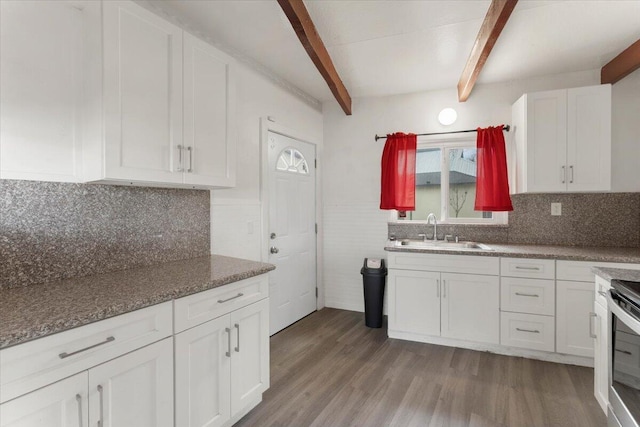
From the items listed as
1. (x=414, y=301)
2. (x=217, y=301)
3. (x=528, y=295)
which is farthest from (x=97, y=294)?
(x=528, y=295)

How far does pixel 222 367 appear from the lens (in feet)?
5.51

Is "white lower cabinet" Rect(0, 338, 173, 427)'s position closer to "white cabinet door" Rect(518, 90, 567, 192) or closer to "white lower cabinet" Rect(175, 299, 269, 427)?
"white lower cabinet" Rect(175, 299, 269, 427)

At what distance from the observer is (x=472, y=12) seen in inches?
84.1

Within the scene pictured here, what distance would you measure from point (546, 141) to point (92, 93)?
11.1ft

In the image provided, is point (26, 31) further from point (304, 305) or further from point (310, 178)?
point (304, 305)

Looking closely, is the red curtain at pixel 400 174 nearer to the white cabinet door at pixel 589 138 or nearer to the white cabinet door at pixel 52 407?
the white cabinet door at pixel 589 138

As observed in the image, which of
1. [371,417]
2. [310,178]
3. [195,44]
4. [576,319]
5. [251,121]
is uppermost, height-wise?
[195,44]

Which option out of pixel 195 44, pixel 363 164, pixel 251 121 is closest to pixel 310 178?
pixel 363 164

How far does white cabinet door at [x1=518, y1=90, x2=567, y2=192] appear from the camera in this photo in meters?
2.78

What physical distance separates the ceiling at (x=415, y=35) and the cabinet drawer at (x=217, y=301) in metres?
1.79

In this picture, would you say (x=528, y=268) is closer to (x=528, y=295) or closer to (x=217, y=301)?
(x=528, y=295)

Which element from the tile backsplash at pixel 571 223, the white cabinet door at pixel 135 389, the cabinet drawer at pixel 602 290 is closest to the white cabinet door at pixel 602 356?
the cabinet drawer at pixel 602 290

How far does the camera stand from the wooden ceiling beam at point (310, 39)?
2006 millimetres

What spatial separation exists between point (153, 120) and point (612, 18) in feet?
10.1
